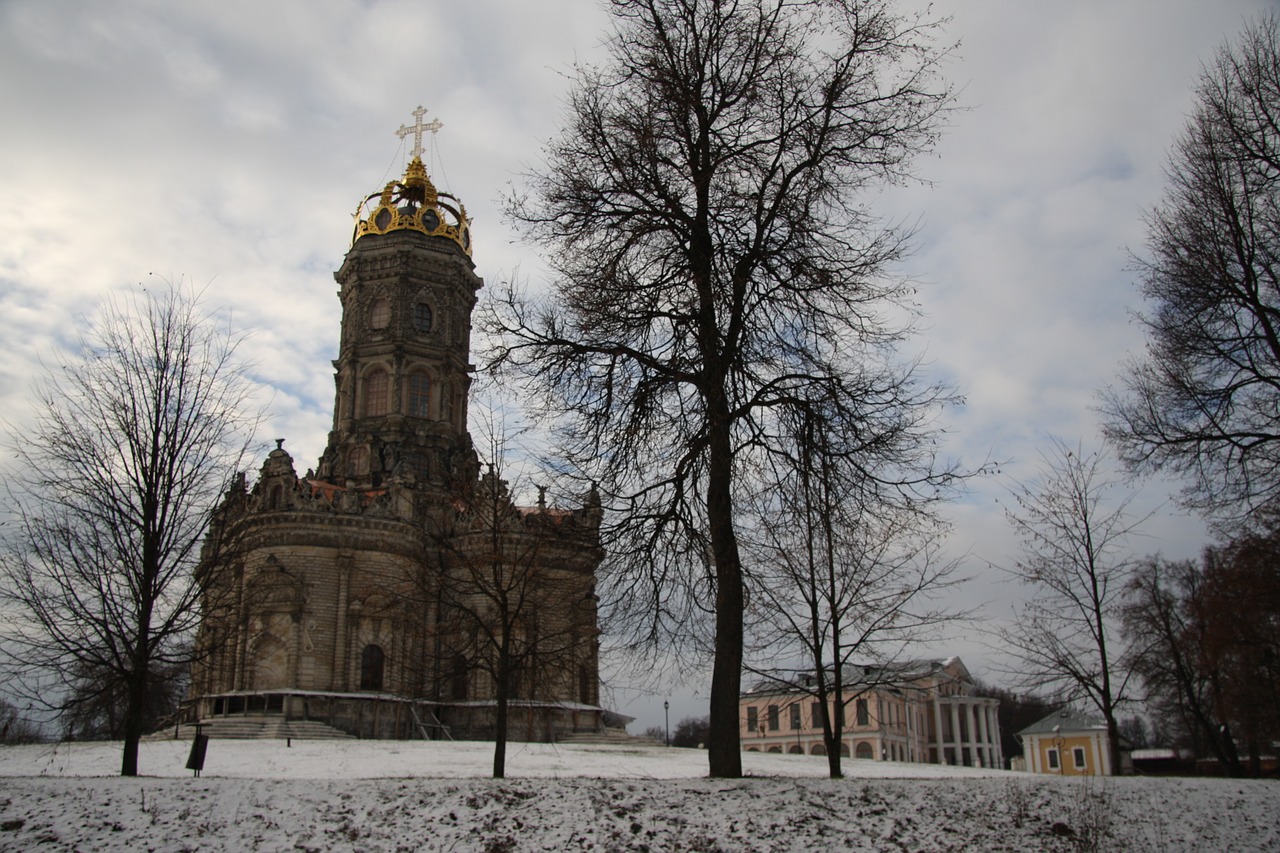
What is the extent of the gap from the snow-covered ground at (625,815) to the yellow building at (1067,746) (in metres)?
→ 44.0

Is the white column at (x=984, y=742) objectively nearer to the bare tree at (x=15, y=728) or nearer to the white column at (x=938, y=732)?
the white column at (x=938, y=732)

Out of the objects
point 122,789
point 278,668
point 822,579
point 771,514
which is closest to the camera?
point 122,789

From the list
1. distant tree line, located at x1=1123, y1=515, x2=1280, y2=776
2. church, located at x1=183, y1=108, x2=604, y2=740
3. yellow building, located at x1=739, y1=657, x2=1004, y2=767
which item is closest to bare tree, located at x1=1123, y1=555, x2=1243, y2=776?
distant tree line, located at x1=1123, y1=515, x2=1280, y2=776

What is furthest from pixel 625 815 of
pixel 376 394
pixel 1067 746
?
pixel 1067 746

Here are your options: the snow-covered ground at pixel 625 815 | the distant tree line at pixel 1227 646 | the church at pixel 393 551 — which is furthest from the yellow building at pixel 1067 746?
the snow-covered ground at pixel 625 815

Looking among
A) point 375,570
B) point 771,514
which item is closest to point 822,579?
point 771,514

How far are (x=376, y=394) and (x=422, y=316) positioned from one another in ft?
14.9

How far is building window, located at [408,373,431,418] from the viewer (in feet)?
163

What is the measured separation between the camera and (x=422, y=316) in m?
Answer: 51.4

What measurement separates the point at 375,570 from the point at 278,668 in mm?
5178

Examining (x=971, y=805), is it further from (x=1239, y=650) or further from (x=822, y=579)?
(x=1239, y=650)

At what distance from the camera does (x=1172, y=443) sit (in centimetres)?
1722

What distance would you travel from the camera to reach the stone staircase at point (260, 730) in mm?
36062

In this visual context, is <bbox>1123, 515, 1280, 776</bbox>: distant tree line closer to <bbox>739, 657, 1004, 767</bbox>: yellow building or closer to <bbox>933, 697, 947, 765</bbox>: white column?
<bbox>739, 657, 1004, 767</bbox>: yellow building
